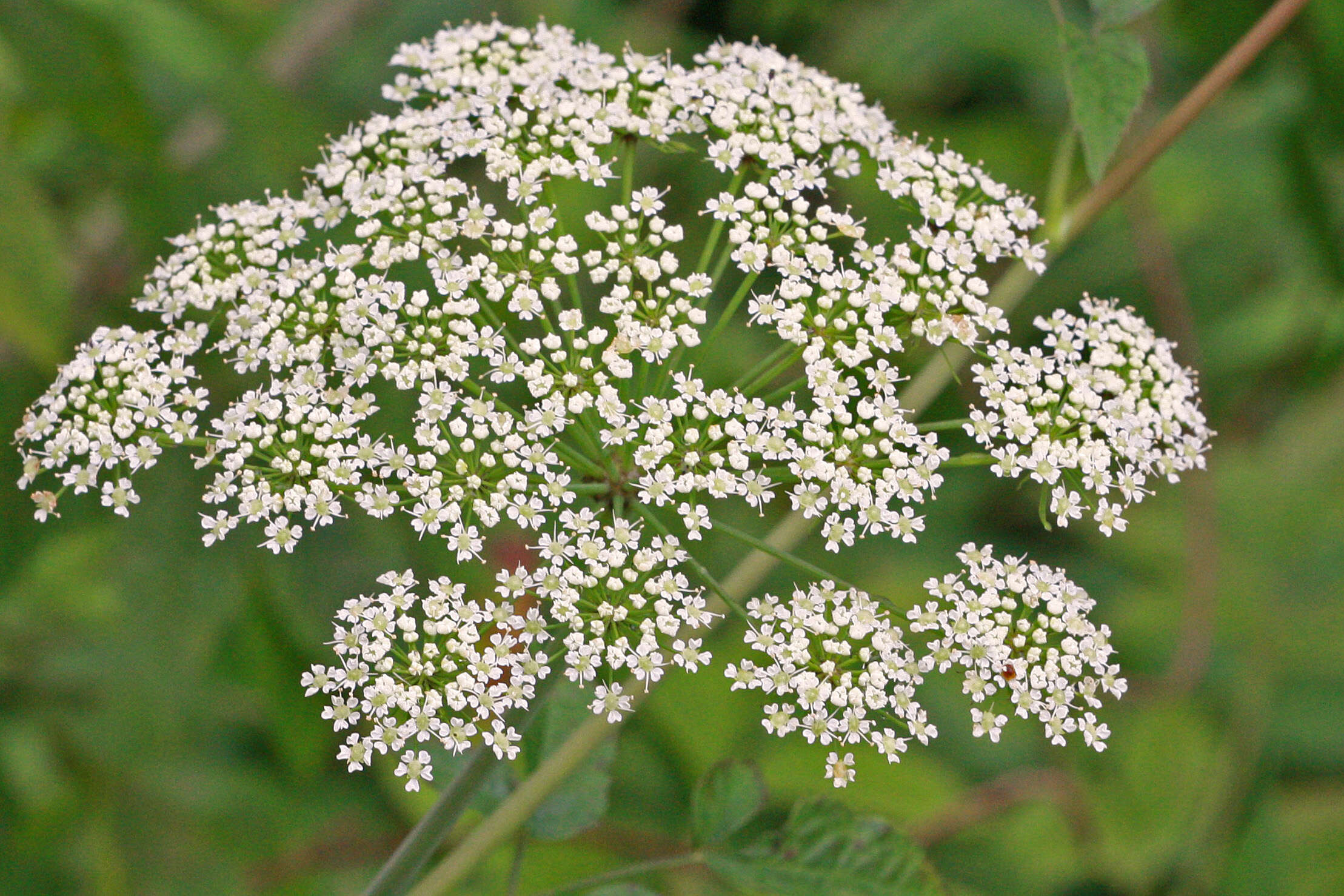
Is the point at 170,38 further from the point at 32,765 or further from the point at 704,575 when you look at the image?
the point at 704,575

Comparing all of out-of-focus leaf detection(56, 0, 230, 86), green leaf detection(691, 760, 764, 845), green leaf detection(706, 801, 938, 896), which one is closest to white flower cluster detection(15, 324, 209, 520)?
green leaf detection(691, 760, 764, 845)

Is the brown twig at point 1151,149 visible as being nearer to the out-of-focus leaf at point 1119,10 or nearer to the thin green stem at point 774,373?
the out-of-focus leaf at point 1119,10

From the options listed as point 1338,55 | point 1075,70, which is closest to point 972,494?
point 1338,55

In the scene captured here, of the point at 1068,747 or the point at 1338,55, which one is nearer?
the point at 1338,55

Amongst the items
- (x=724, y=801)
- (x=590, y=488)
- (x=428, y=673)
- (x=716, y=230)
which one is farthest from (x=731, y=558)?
(x=428, y=673)

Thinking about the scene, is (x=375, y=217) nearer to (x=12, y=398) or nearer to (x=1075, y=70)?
(x=1075, y=70)

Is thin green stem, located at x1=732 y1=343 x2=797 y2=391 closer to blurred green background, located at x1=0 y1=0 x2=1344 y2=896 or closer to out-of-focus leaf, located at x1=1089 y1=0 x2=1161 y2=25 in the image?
out-of-focus leaf, located at x1=1089 y1=0 x2=1161 y2=25
